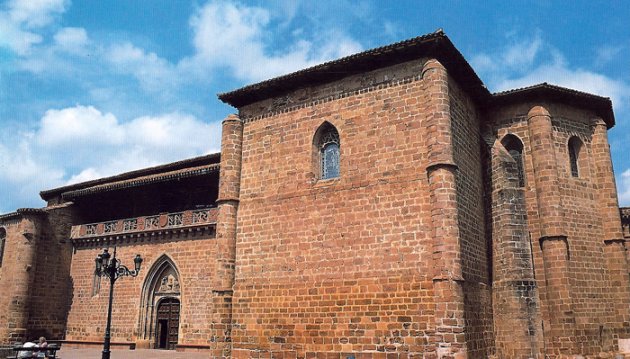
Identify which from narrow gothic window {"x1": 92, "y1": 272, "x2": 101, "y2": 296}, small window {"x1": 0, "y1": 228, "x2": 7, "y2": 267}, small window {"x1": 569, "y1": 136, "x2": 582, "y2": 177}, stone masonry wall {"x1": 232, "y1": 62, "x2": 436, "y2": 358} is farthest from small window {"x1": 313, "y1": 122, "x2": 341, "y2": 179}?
small window {"x1": 0, "y1": 228, "x2": 7, "y2": 267}

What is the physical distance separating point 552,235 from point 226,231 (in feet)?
30.5

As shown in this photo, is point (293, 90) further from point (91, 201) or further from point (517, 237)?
point (91, 201)

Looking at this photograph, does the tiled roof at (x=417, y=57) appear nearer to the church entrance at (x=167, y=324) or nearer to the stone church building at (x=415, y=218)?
the stone church building at (x=415, y=218)

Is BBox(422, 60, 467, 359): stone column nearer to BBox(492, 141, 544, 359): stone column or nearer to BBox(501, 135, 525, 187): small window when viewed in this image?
BBox(492, 141, 544, 359): stone column

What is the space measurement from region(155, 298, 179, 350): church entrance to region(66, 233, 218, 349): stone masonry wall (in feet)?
2.79

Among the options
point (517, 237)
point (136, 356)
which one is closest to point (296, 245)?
point (517, 237)

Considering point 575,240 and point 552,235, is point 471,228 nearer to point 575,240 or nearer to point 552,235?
point 552,235

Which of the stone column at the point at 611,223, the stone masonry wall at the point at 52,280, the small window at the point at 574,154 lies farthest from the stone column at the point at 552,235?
the stone masonry wall at the point at 52,280

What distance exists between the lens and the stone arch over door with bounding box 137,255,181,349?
2038 centimetres

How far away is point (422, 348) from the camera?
452 inches

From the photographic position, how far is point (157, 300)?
2083 centimetres

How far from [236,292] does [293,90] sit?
620cm

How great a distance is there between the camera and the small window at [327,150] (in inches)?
565

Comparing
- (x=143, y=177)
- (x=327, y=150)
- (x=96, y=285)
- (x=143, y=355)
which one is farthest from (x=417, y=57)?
(x=96, y=285)
